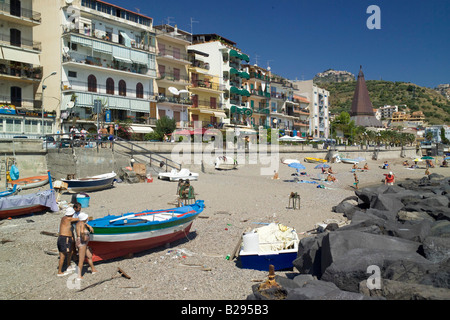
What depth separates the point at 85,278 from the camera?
28.3 feet

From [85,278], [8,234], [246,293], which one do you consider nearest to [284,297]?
[246,293]

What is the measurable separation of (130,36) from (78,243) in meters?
31.8

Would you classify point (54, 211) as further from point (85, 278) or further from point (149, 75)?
point (149, 75)

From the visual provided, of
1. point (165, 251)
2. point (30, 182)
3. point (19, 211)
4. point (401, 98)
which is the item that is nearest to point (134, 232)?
point (165, 251)

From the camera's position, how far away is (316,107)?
74688 millimetres

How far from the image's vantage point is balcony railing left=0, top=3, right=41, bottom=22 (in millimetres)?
28812

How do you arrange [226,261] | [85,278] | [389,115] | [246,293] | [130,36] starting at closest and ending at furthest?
[246,293], [85,278], [226,261], [130,36], [389,115]

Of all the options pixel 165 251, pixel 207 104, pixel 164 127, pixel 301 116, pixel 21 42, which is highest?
pixel 21 42

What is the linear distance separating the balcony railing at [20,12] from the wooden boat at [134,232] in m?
26.9

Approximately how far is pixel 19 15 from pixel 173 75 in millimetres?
16380

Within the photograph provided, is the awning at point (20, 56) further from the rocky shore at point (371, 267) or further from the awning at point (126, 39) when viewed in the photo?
the rocky shore at point (371, 267)

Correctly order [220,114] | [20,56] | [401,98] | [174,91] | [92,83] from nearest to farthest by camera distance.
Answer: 1. [20,56]
2. [92,83]
3. [174,91]
4. [220,114]
5. [401,98]

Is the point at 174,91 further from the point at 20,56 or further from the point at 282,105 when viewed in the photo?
the point at 282,105

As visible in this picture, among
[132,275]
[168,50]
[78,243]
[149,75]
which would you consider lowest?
[132,275]
